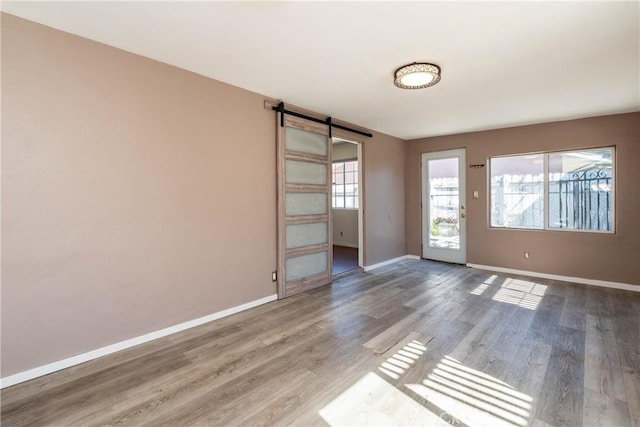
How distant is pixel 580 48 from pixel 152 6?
3373 mm

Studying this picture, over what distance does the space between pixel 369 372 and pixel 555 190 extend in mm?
4610

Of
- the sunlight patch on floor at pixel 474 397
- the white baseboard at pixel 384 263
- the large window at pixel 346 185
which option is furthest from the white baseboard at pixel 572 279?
the sunlight patch on floor at pixel 474 397

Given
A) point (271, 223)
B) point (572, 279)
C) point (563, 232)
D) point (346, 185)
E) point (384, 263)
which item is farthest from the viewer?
point (346, 185)

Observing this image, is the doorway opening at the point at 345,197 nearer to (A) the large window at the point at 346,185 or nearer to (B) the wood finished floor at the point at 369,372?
(A) the large window at the point at 346,185

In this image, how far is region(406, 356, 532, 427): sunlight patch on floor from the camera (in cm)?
174

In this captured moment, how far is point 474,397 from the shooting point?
1925 mm

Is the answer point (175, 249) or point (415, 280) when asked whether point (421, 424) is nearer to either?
point (175, 249)

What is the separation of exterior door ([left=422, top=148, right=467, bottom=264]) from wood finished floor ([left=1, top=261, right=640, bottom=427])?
232 centimetres

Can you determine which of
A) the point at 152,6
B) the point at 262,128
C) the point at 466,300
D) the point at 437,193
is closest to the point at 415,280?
the point at 466,300

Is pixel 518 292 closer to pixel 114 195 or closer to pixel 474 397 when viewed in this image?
pixel 474 397

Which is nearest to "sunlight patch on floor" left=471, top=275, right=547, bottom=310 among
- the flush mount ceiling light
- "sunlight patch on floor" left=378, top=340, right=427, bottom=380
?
"sunlight patch on floor" left=378, top=340, right=427, bottom=380

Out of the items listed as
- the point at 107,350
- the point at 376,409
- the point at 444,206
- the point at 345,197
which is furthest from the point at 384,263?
the point at 107,350

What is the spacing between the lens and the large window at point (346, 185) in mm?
7565

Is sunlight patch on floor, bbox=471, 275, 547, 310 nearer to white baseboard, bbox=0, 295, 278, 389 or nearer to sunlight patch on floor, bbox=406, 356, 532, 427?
sunlight patch on floor, bbox=406, 356, 532, 427
